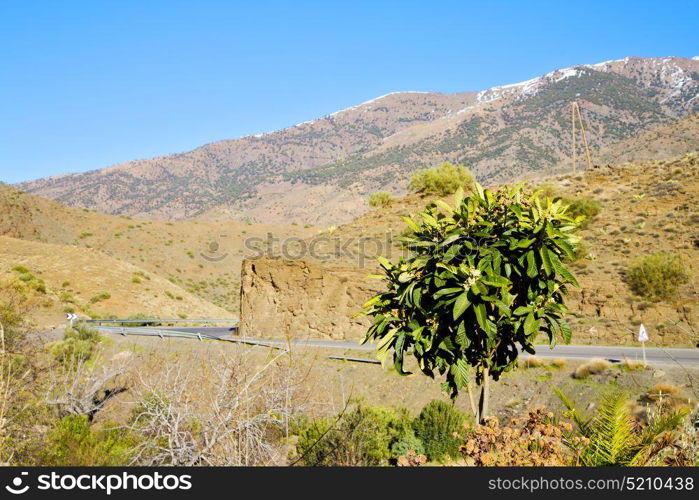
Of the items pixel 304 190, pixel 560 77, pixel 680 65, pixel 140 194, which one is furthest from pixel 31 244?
pixel 680 65

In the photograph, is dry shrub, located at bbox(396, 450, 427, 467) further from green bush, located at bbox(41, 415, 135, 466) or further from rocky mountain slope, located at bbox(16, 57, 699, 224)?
rocky mountain slope, located at bbox(16, 57, 699, 224)

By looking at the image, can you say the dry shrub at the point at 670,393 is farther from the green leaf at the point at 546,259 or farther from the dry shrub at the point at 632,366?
the green leaf at the point at 546,259

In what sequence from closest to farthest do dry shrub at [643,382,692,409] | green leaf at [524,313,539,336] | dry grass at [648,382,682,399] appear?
green leaf at [524,313,539,336] < dry shrub at [643,382,692,409] < dry grass at [648,382,682,399]

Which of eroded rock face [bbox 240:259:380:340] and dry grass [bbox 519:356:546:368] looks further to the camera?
eroded rock face [bbox 240:259:380:340]

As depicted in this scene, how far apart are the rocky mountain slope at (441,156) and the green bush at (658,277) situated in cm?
8466

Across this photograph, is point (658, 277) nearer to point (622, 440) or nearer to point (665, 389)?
point (665, 389)

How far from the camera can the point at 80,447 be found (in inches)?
491

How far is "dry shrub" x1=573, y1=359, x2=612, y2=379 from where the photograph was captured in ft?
48.5

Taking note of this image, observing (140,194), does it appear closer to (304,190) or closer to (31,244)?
(304,190)

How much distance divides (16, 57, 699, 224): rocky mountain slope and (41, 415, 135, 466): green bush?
331 ft

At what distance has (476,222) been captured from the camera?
22.7 feet
